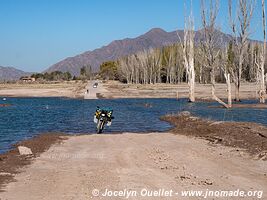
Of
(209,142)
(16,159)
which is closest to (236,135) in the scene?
(209,142)

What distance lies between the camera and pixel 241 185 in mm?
11859

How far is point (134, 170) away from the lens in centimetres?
1405

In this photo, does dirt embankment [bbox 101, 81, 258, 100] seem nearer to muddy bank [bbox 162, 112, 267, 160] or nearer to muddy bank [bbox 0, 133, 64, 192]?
muddy bank [bbox 162, 112, 267, 160]

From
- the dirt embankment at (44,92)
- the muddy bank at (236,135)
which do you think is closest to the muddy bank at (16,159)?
the muddy bank at (236,135)

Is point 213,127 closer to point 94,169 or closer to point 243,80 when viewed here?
point 94,169

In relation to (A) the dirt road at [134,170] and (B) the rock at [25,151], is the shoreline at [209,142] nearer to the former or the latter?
(B) the rock at [25,151]

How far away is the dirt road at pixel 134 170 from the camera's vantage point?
38.2ft

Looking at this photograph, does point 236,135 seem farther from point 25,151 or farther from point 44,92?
point 44,92

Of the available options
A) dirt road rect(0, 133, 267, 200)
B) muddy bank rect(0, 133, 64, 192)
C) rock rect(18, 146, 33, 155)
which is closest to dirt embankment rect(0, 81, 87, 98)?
muddy bank rect(0, 133, 64, 192)

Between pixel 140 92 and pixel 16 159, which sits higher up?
pixel 16 159

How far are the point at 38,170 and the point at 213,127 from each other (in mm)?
13616

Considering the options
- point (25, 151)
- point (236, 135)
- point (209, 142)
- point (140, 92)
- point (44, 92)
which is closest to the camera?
point (25, 151)

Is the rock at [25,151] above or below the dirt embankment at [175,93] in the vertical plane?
above

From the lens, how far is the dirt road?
11.7 meters
